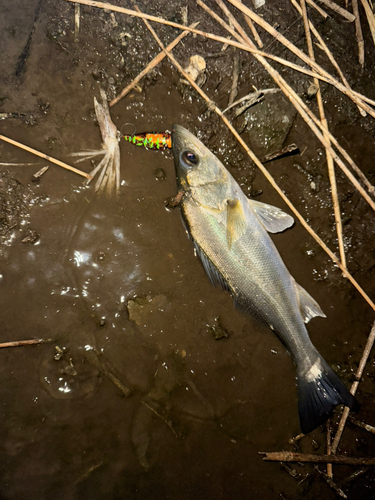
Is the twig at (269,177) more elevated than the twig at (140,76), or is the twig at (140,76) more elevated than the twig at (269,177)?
the twig at (140,76)

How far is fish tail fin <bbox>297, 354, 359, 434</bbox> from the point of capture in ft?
8.53

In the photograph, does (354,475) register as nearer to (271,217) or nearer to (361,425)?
(361,425)

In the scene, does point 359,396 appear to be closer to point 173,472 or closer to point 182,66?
point 173,472

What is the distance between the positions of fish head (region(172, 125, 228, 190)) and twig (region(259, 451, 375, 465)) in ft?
9.81

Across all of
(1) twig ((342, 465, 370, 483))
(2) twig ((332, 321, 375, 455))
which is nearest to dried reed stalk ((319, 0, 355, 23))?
(2) twig ((332, 321, 375, 455))

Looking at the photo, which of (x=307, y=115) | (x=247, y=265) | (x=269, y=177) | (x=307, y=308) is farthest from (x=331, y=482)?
(x=307, y=115)

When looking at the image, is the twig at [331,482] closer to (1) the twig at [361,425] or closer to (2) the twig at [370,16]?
(1) the twig at [361,425]

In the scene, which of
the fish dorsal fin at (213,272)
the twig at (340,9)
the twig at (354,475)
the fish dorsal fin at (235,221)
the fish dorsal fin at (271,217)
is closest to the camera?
the fish dorsal fin at (235,221)

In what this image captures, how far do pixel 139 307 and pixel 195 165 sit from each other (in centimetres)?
165

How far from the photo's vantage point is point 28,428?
9.40ft

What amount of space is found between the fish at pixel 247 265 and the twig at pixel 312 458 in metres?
0.59

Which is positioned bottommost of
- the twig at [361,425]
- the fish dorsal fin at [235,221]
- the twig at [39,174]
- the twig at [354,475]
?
the twig at [354,475]

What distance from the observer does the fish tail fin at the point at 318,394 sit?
260 cm

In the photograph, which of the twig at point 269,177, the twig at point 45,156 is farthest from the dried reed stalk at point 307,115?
the twig at point 45,156
